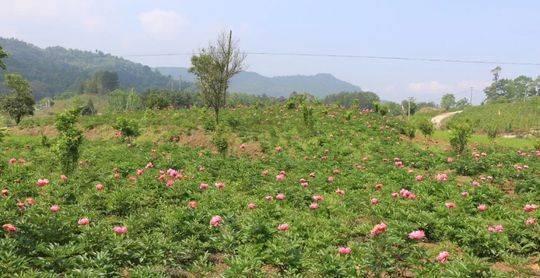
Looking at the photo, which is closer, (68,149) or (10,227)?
(10,227)

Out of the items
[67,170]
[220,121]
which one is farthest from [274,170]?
[220,121]

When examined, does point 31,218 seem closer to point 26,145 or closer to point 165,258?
point 165,258

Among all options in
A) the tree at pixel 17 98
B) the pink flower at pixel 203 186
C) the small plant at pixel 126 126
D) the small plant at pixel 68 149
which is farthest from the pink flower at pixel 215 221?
the tree at pixel 17 98

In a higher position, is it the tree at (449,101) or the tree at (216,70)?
the tree at (216,70)

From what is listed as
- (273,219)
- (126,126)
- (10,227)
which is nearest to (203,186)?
(273,219)

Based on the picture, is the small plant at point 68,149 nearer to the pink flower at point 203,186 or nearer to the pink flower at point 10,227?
the pink flower at point 203,186

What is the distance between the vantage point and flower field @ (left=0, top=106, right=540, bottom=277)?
623 cm

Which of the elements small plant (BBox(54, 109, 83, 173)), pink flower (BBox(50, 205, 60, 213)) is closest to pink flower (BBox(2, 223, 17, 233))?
pink flower (BBox(50, 205, 60, 213))

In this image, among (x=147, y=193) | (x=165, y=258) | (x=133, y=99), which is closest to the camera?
(x=165, y=258)

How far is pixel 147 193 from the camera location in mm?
10430

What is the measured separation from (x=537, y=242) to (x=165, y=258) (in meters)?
6.46

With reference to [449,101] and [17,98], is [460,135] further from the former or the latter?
[449,101]

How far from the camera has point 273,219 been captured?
8.69m

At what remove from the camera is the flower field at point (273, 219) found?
6.23 m
